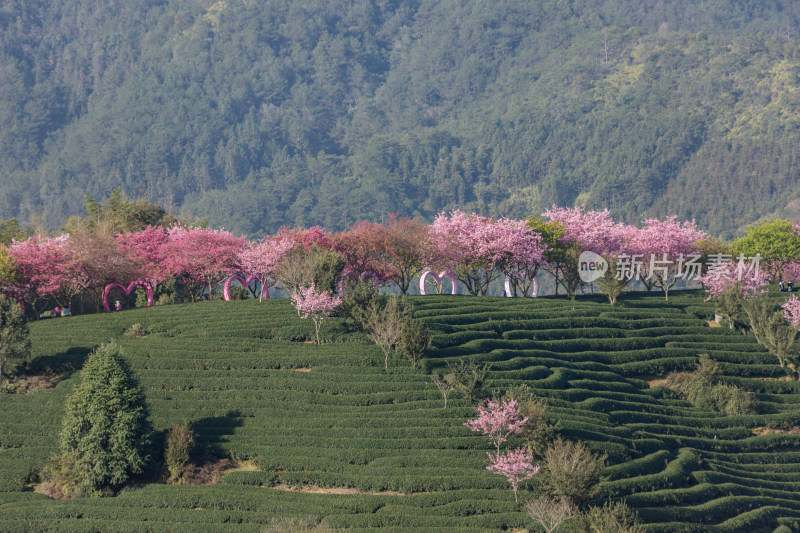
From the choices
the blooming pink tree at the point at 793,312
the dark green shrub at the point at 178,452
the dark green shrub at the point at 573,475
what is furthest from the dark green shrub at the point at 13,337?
the blooming pink tree at the point at 793,312

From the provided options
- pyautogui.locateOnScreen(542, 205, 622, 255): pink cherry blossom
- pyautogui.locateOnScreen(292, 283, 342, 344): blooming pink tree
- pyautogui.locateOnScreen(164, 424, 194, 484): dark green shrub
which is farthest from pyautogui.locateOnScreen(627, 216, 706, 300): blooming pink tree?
pyautogui.locateOnScreen(164, 424, 194, 484): dark green shrub

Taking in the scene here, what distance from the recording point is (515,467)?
42844 mm

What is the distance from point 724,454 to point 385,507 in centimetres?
2590

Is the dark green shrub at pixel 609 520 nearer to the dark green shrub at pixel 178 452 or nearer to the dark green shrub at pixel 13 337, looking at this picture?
the dark green shrub at pixel 178 452

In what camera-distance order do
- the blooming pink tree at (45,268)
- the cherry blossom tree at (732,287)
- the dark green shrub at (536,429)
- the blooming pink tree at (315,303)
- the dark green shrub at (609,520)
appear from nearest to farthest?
the dark green shrub at (609,520), the dark green shrub at (536,429), the blooming pink tree at (315,303), the blooming pink tree at (45,268), the cherry blossom tree at (732,287)

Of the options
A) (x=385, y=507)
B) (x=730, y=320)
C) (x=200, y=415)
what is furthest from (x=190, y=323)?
(x=730, y=320)

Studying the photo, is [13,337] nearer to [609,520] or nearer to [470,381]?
[470,381]

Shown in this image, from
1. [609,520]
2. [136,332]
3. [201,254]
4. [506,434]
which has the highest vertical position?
[201,254]

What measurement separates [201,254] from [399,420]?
3865cm

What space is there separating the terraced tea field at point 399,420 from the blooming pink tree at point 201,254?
376 inches

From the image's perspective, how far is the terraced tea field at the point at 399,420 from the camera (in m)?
42.3

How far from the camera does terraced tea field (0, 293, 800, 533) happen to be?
42.3m

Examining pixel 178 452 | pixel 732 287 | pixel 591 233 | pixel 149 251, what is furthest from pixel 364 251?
pixel 178 452

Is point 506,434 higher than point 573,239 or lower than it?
lower
